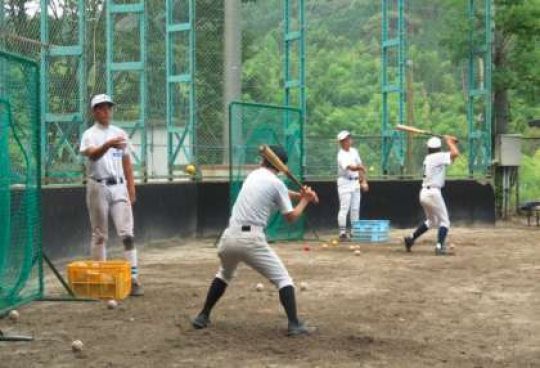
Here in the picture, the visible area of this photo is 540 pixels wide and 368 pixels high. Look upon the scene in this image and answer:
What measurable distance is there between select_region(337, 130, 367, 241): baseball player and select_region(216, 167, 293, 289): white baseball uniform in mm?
9506

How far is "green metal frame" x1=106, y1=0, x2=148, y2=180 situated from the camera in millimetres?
17359

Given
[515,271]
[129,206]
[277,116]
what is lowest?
[515,271]

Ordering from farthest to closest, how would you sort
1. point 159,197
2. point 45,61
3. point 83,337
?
point 159,197, point 45,61, point 83,337

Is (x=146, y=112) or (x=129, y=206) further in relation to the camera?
(x=146, y=112)

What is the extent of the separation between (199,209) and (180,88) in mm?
2675

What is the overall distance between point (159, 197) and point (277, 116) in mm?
3189

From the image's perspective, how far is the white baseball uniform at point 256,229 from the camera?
8.10 meters

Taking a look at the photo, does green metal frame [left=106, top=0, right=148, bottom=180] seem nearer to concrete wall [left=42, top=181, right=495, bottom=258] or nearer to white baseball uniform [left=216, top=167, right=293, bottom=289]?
concrete wall [left=42, top=181, right=495, bottom=258]

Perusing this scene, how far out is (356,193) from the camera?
18156 mm

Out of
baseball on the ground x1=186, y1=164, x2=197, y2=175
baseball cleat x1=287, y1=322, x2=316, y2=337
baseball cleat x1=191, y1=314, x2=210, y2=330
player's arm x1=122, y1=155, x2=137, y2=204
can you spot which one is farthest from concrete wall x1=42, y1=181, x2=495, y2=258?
baseball cleat x1=287, y1=322, x2=316, y2=337

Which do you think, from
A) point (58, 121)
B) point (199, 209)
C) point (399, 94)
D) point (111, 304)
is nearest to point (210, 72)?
point (199, 209)

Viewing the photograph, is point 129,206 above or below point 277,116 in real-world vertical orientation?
below

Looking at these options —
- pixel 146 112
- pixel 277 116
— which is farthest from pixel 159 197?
pixel 277 116

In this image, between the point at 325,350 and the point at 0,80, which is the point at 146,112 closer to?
the point at 0,80
